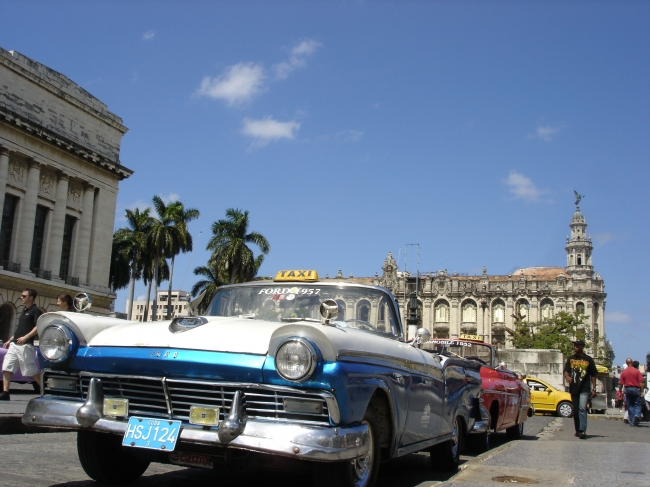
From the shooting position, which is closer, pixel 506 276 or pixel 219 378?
pixel 219 378

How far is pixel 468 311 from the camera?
98.0 metres

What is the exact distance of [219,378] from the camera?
4043 mm

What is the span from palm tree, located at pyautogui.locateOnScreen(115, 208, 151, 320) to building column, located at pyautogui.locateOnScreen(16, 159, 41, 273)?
16.9m

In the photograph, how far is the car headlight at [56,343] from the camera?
4570 mm

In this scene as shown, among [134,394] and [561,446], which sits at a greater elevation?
[134,394]

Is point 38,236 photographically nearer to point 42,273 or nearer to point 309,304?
point 42,273

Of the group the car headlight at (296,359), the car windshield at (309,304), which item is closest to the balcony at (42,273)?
the car windshield at (309,304)

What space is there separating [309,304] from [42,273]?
32827mm

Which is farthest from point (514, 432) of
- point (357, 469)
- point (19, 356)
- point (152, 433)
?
point (152, 433)

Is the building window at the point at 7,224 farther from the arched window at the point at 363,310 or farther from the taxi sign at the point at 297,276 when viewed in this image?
the arched window at the point at 363,310

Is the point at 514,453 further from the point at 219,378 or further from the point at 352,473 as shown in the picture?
the point at 219,378

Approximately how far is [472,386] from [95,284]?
1372 inches

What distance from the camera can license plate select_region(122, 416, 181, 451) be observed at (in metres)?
3.98

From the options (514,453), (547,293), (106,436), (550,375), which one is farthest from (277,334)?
(547,293)
